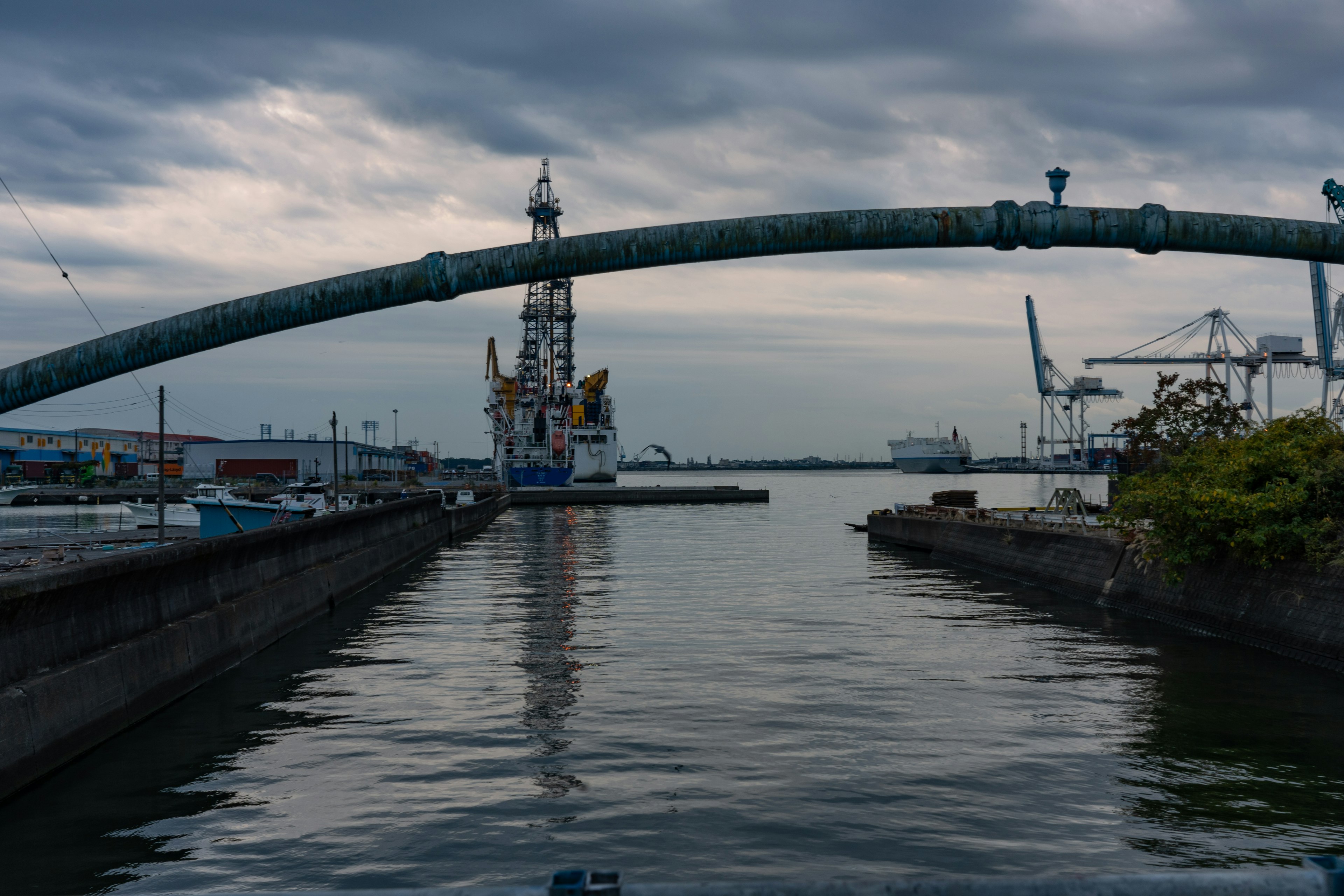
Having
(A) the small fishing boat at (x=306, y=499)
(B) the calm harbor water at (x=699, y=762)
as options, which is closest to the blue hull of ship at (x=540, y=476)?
(A) the small fishing boat at (x=306, y=499)

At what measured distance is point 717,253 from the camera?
1177 cm

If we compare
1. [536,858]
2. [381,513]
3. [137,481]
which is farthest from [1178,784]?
[137,481]

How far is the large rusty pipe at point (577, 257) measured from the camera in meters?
11.5

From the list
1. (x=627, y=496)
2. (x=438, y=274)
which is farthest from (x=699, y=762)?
(x=627, y=496)

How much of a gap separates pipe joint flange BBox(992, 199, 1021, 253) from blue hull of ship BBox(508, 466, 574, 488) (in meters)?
112

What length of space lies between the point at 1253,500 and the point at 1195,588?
389 cm

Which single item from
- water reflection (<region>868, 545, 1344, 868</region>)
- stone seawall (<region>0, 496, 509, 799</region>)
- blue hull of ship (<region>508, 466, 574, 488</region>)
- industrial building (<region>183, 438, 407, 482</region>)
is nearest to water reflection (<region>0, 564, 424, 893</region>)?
stone seawall (<region>0, 496, 509, 799</region>)

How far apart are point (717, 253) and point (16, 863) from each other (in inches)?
361

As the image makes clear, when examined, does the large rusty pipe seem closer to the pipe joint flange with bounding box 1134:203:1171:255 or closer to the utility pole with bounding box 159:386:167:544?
the pipe joint flange with bounding box 1134:203:1171:255

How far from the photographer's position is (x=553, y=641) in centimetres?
2133

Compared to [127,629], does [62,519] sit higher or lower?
lower

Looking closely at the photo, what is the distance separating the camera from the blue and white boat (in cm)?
4466

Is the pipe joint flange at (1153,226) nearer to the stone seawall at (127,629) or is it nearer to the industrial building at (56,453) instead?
the stone seawall at (127,629)

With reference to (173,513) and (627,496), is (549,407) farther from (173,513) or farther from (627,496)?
(173,513)
